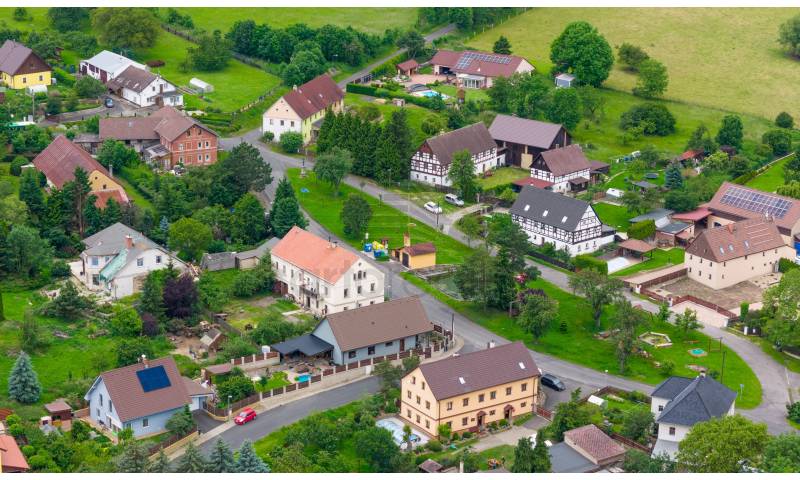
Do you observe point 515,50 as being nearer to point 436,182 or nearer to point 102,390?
point 436,182

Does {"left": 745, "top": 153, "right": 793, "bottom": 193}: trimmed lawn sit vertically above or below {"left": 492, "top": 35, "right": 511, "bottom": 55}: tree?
below

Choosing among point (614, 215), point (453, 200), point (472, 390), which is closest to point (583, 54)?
point (614, 215)

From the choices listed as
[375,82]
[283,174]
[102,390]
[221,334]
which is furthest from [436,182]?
[102,390]

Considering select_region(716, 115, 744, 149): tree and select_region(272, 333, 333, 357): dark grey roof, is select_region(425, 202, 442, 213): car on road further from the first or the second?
select_region(716, 115, 744, 149): tree

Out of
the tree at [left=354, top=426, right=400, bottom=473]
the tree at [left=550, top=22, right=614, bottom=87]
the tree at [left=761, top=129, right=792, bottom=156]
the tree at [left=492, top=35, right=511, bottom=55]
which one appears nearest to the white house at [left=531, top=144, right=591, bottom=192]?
the tree at [left=761, top=129, right=792, bottom=156]

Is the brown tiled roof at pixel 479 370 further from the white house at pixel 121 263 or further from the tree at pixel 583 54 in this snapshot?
the tree at pixel 583 54

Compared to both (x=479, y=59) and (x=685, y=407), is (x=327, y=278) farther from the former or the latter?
(x=479, y=59)
